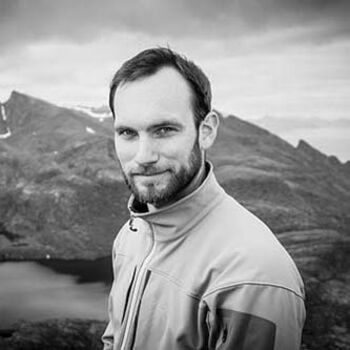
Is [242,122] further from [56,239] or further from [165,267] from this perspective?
[165,267]

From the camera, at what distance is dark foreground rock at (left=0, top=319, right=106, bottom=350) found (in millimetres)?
5613

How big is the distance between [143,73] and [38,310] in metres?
7.26

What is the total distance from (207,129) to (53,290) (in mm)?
8455

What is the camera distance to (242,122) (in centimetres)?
1903

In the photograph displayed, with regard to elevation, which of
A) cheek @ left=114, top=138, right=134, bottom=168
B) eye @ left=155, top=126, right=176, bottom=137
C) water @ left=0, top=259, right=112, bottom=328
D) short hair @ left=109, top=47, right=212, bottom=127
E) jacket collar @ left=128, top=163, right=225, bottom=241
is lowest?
water @ left=0, top=259, right=112, bottom=328

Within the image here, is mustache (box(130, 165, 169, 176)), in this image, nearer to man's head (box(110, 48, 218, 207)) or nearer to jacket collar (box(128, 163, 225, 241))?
man's head (box(110, 48, 218, 207))

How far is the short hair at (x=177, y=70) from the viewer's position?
1097mm

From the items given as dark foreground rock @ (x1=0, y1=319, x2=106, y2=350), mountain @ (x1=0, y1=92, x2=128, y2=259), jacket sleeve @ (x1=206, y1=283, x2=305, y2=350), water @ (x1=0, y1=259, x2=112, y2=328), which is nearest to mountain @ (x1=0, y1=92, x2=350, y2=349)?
mountain @ (x1=0, y1=92, x2=128, y2=259)

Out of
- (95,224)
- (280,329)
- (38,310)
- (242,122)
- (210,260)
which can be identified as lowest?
(38,310)

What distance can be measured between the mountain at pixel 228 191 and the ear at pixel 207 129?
570 centimetres

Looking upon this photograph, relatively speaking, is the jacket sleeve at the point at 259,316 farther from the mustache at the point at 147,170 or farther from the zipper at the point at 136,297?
the mustache at the point at 147,170

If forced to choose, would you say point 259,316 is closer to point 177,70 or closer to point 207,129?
point 207,129

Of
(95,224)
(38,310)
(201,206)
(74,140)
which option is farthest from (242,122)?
(201,206)

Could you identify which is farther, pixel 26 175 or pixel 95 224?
pixel 26 175
